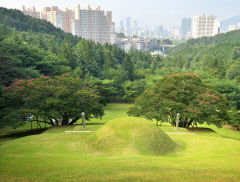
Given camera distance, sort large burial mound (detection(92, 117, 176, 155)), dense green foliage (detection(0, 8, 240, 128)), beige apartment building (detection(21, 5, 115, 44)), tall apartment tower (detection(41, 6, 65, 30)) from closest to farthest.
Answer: large burial mound (detection(92, 117, 176, 155)) → dense green foliage (detection(0, 8, 240, 128)) → tall apartment tower (detection(41, 6, 65, 30)) → beige apartment building (detection(21, 5, 115, 44))

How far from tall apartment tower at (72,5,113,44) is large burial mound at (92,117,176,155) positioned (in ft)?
395

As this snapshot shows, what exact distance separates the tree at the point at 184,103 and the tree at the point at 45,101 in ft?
13.8

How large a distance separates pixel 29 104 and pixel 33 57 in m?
19.0

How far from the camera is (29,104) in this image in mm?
17172

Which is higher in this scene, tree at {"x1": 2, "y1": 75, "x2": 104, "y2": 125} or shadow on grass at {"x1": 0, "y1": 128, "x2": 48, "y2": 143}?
tree at {"x1": 2, "y1": 75, "x2": 104, "y2": 125}

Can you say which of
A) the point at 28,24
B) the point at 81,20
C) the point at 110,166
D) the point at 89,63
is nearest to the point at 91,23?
the point at 81,20

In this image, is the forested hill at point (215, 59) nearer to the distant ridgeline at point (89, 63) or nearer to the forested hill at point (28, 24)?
the distant ridgeline at point (89, 63)

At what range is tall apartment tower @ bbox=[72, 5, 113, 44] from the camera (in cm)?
12731

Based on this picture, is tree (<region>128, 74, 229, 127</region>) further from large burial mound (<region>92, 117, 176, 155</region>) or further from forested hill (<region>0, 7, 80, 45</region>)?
forested hill (<region>0, 7, 80, 45</region>)

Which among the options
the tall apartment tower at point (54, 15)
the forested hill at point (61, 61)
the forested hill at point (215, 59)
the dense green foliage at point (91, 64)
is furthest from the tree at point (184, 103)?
the tall apartment tower at point (54, 15)

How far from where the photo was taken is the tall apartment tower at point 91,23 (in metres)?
127

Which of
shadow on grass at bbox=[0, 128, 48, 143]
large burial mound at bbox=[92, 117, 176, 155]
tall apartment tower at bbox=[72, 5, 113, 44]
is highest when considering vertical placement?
tall apartment tower at bbox=[72, 5, 113, 44]

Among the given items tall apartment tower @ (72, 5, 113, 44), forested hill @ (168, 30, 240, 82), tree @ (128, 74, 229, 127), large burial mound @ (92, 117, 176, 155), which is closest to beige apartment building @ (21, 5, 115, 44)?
tall apartment tower @ (72, 5, 113, 44)

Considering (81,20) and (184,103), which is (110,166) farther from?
(81,20)
